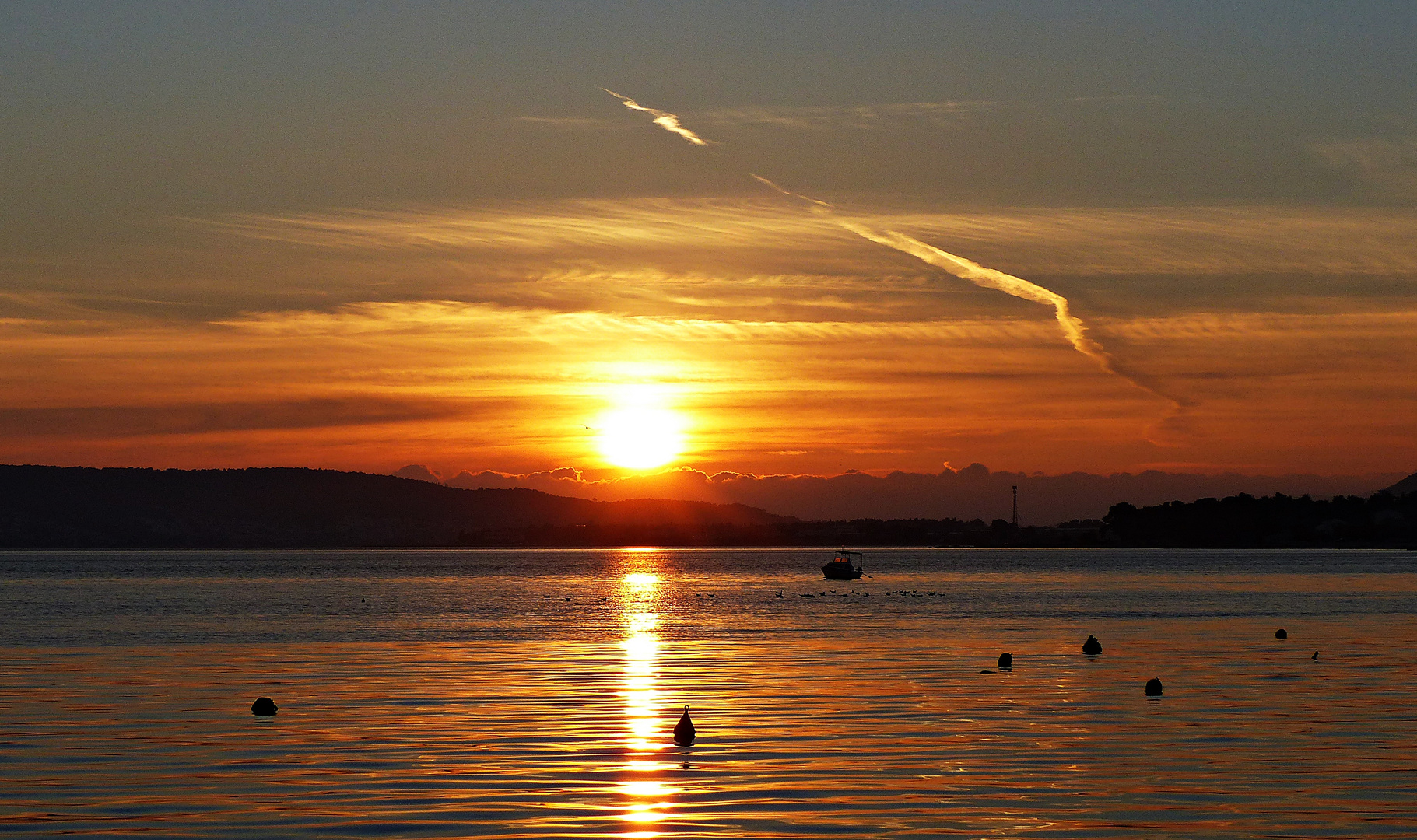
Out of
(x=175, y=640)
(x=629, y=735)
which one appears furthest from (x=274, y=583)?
(x=629, y=735)

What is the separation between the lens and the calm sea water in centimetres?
2803

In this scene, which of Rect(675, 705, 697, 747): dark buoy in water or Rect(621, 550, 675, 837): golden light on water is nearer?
Rect(621, 550, 675, 837): golden light on water

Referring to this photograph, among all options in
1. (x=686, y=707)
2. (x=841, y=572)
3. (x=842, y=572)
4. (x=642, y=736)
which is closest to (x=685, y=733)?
(x=642, y=736)

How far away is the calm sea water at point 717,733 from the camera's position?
28.0m

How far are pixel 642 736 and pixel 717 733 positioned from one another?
80.9 inches

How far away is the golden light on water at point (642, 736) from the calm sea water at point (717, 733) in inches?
5.7

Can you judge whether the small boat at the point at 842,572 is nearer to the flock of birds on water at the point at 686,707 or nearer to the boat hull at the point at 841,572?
the boat hull at the point at 841,572

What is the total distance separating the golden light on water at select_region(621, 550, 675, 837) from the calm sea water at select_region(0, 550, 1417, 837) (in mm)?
145

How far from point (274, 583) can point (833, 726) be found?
6558 inches

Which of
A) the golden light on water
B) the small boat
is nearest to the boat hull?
the small boat

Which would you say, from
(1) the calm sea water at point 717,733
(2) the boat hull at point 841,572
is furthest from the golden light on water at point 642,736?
(2) the boat hull at point 841,572

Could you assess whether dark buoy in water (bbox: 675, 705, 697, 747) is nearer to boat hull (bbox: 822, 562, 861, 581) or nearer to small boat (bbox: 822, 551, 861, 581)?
small boat (bbox: 822, 551, 861, 581)

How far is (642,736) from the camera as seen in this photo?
38.8m

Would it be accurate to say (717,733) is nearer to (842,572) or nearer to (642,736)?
(642,736)
